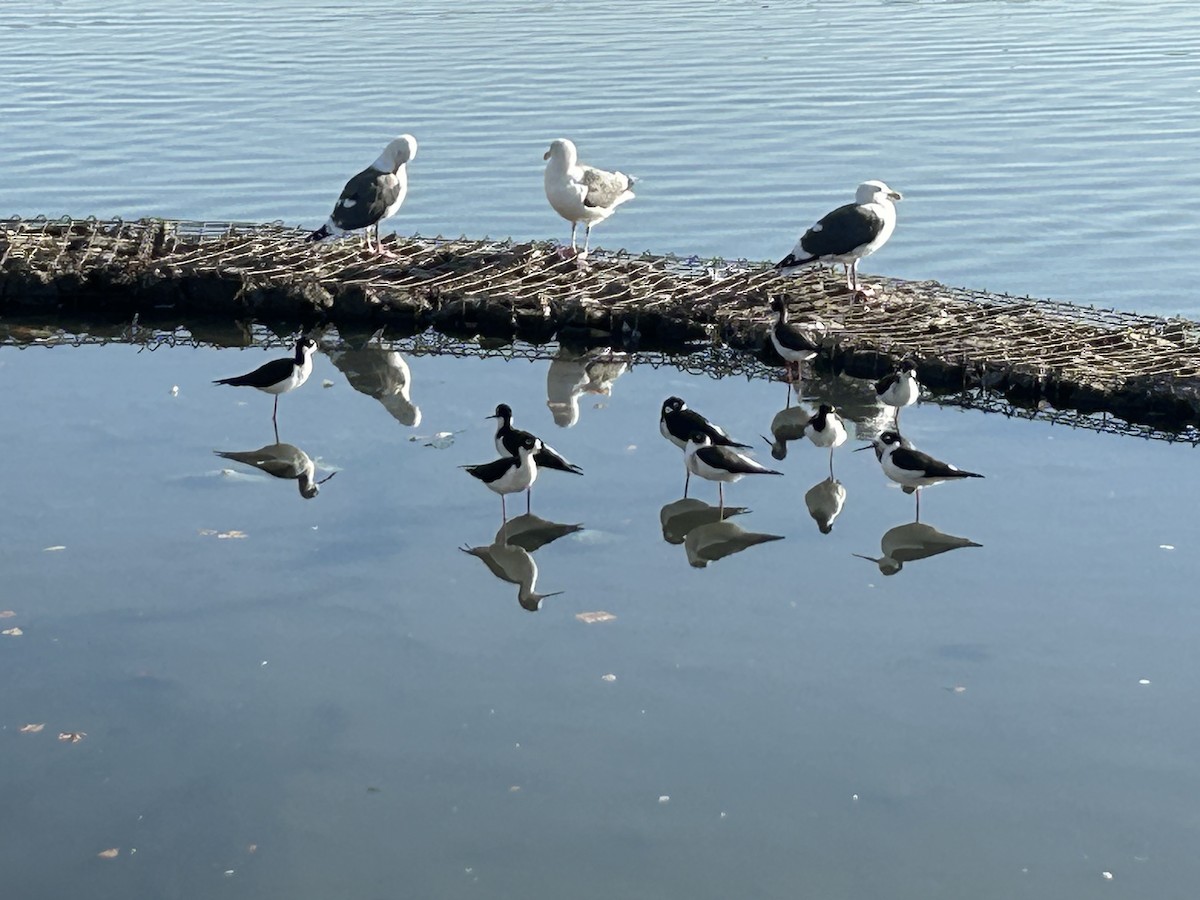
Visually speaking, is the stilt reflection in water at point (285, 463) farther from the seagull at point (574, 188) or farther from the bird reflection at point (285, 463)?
the seagull at point (574, 188)

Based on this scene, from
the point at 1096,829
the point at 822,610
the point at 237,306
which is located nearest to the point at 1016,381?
the point at 822,610

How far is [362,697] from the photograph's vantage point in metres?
9.48

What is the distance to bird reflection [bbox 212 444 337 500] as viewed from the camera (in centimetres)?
1271

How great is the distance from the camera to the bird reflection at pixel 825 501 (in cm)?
1209

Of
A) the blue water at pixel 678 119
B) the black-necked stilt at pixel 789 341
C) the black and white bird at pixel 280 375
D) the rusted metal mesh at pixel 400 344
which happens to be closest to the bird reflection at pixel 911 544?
the black-necked stilt at pixel 789 341

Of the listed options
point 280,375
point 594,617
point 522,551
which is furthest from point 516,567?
point 280,375

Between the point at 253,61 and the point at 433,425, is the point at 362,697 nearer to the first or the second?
the point at 433,425

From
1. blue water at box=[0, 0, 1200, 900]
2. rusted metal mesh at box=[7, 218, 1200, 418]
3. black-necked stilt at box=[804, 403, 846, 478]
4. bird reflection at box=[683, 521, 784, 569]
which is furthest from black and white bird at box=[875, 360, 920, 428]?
bird reflection at box=[683, 521, 784, 569]

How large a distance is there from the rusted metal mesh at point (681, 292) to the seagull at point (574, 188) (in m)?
0.76

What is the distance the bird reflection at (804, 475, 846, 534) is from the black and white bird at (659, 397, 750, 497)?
636mm

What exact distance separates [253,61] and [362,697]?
2628 centimetres

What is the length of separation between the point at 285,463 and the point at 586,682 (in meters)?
4.44

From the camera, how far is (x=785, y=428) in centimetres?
1409

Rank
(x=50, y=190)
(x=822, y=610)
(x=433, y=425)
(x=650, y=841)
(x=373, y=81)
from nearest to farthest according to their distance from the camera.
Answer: (x=650, y=841), (x=822, y=610), (x=433, y=425), (x=50, y=190), (x=373, y=81)
